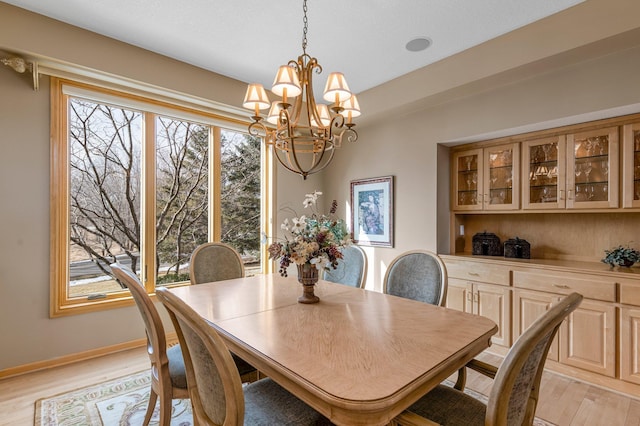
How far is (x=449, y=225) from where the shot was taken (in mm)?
3650

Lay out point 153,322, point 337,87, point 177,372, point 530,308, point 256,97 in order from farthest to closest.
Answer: point 530,308
point 256,97
point 337,87
point 177,372
point 153,322

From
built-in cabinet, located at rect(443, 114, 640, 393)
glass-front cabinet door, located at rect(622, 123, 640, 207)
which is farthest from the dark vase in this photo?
glass-front cabinet door, located at rect(622, 123, 640, 207)

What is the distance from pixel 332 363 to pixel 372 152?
132 inches

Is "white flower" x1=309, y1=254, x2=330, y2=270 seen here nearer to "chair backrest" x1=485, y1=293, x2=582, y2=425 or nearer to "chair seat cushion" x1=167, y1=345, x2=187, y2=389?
"chair seat cushion" x1=167, y1=345, x2=187, y2=389

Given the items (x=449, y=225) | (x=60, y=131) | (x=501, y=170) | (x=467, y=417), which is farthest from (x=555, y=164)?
(x=60, y=131)

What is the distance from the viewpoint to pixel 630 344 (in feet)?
7.64

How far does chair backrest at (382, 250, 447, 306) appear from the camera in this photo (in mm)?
2158

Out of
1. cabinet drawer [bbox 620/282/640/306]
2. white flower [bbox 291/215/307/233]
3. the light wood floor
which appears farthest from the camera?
cabinet drawer [bbox 620/282/640/306]

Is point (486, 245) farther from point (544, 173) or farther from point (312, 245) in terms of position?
point (312, 245)

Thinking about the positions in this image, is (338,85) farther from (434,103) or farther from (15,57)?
(15,57)

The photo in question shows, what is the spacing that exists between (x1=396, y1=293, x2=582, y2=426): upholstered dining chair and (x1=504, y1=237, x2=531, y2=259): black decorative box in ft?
6.84

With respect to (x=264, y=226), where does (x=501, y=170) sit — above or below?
above

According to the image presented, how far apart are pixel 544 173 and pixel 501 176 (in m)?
0.37

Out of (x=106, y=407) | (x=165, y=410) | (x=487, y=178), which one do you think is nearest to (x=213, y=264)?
(x=106, y=407)
